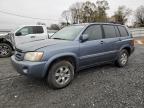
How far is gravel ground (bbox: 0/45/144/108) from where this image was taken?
141 inches

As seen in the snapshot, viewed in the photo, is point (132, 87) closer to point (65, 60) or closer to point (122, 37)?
point (65, 60)

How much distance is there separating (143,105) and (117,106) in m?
0.54

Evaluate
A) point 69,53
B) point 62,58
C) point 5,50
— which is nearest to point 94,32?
point 69,53

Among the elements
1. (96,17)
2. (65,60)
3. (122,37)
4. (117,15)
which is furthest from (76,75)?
(117,15)

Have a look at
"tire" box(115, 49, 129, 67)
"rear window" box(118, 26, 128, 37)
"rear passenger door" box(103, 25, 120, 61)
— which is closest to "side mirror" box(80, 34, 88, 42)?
"rear passenger door" box(103, 25, 120, 61)

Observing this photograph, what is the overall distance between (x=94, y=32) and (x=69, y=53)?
1303mm

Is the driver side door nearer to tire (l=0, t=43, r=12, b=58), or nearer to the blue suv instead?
tire (l=0, t=43, r=12, b=58)

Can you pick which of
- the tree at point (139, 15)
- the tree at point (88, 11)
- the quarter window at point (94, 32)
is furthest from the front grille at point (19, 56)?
the tree at point (139, 15)

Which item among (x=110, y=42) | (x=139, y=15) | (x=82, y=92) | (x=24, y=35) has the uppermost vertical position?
(x=139, y=15)

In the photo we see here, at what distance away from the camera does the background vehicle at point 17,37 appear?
8797 mm

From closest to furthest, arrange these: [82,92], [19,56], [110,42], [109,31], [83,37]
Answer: [82,92] < [19,56] < [83,37] < [110,42] < [109,31]

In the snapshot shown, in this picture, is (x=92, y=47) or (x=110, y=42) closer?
(x=92, y=47)

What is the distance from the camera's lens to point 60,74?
172 inches

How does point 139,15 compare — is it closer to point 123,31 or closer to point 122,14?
point 122,14
